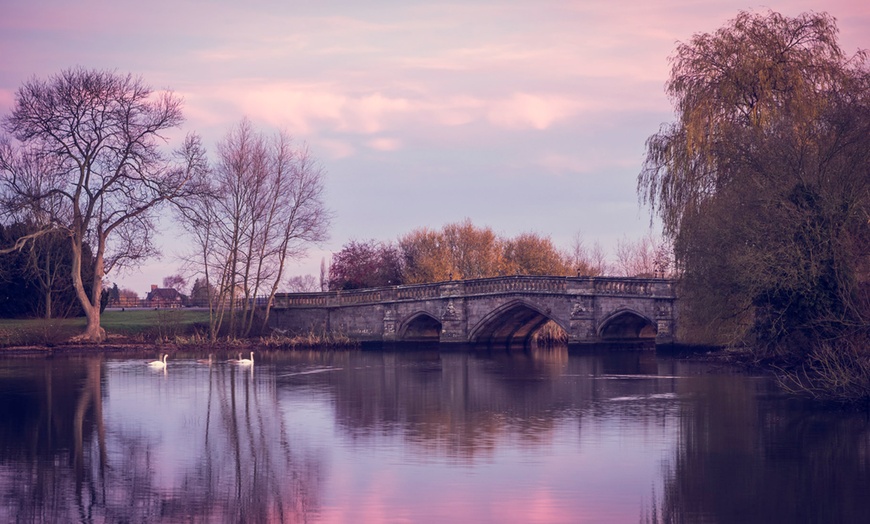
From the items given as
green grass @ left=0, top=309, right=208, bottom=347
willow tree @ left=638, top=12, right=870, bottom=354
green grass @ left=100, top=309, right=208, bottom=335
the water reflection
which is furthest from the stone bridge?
the water reflection

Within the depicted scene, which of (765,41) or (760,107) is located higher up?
(765,41)

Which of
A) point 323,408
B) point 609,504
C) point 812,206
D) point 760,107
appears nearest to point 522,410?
point 323,408

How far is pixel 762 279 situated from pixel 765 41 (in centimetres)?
1604

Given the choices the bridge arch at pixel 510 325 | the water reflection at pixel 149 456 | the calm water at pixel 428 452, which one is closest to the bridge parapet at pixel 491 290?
the bridge arch at pixel 510 325

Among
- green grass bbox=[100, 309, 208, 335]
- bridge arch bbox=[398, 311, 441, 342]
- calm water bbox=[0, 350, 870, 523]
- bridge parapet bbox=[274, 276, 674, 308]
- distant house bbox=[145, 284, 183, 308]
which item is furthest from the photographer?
distant house bbox=[145, 284, 183, 308]

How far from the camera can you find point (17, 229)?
2227 inches

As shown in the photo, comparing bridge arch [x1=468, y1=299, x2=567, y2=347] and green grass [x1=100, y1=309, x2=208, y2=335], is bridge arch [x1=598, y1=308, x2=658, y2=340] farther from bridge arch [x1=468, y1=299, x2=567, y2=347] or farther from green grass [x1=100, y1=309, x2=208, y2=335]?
green grass [x1=100, y1=309, x2=208, y2=335]

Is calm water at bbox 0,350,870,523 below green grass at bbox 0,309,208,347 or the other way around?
below

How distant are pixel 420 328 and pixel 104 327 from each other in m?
16.6

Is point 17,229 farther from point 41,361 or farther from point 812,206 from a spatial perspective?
point 812,206

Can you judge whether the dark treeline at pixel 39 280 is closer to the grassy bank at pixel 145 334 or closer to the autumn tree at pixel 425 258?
the grassy bank at pixel 145 334

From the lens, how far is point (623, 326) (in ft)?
169

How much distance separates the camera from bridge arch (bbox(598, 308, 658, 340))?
4897cm

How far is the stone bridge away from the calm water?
13922 millimetres
